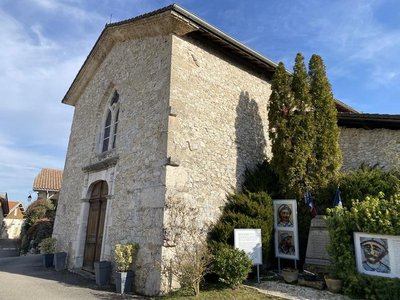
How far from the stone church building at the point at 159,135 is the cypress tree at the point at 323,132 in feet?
5.42

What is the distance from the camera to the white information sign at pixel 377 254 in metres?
5.17

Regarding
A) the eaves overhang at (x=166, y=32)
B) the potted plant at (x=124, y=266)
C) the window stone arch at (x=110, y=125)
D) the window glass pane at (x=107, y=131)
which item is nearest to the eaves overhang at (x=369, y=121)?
the eaves overhang at (x=166, y=32)

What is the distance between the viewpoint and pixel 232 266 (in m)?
5.91

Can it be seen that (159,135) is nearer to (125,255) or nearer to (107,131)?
(125,255)

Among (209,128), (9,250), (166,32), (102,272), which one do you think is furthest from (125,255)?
(9,250)

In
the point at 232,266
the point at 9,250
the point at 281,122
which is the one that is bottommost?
the point at 9,250

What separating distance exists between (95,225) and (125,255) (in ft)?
9.60

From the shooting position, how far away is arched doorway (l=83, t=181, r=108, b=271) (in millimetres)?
8680

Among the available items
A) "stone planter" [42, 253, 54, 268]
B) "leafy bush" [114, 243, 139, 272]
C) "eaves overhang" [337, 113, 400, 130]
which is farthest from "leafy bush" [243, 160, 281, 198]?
"stone planter" [42, 253, 54, 268]

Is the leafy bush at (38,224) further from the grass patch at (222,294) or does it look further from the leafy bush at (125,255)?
the grass patch at (222,294)

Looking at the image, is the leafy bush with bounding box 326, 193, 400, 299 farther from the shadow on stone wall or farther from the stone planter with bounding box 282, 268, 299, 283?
the shadow on stone wall

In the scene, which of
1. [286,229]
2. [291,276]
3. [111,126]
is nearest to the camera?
[291,276]

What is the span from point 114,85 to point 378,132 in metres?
8.97

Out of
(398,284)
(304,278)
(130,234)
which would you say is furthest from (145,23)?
(398,284)
